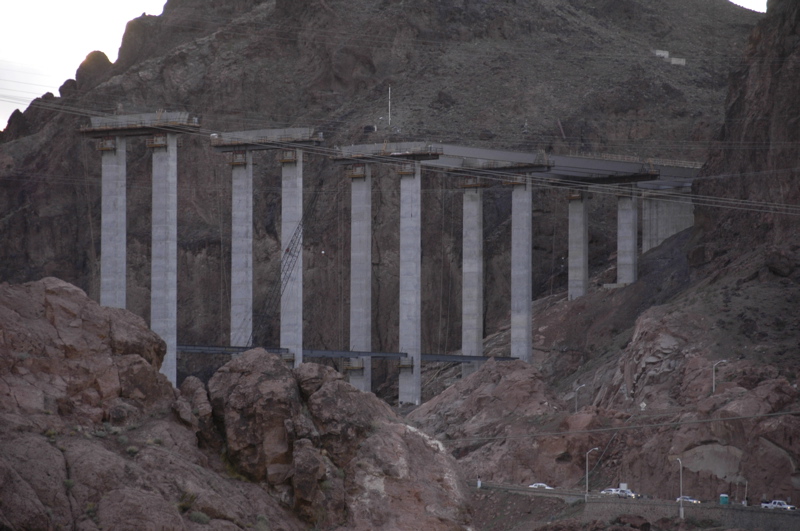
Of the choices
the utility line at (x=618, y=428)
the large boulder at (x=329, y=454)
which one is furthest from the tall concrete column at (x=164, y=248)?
the large boulder at (x=329, y=454)

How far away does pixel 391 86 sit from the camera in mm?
129375

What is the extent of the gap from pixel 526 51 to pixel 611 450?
7656cm

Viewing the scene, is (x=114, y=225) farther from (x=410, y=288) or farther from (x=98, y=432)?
(x=98, y=432)

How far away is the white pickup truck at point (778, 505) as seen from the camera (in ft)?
182

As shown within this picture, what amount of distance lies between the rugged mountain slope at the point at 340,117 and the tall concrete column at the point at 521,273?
16543 mm

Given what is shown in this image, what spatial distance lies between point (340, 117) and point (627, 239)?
36.1m

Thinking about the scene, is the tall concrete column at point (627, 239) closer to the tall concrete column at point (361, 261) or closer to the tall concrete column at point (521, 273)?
the tall concrete column at point (521, 273)

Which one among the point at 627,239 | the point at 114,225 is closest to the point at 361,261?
the point at 114,225

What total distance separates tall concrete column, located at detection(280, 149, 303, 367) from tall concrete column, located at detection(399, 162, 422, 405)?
855cm

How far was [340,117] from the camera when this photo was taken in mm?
126312

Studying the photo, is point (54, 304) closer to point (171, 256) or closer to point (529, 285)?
point (171, 256)

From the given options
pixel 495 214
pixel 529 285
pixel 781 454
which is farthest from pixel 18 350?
pixel 495 214

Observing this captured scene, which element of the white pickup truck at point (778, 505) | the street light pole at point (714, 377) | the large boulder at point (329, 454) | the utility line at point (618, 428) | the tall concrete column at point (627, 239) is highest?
the tall concrete column at point (627, 239)

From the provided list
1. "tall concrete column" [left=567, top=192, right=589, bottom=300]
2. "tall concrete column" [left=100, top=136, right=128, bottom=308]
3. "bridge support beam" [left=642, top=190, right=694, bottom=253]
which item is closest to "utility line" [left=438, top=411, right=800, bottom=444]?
"tall concrete column" [left=100, top=136, right=128, bottom=308]
